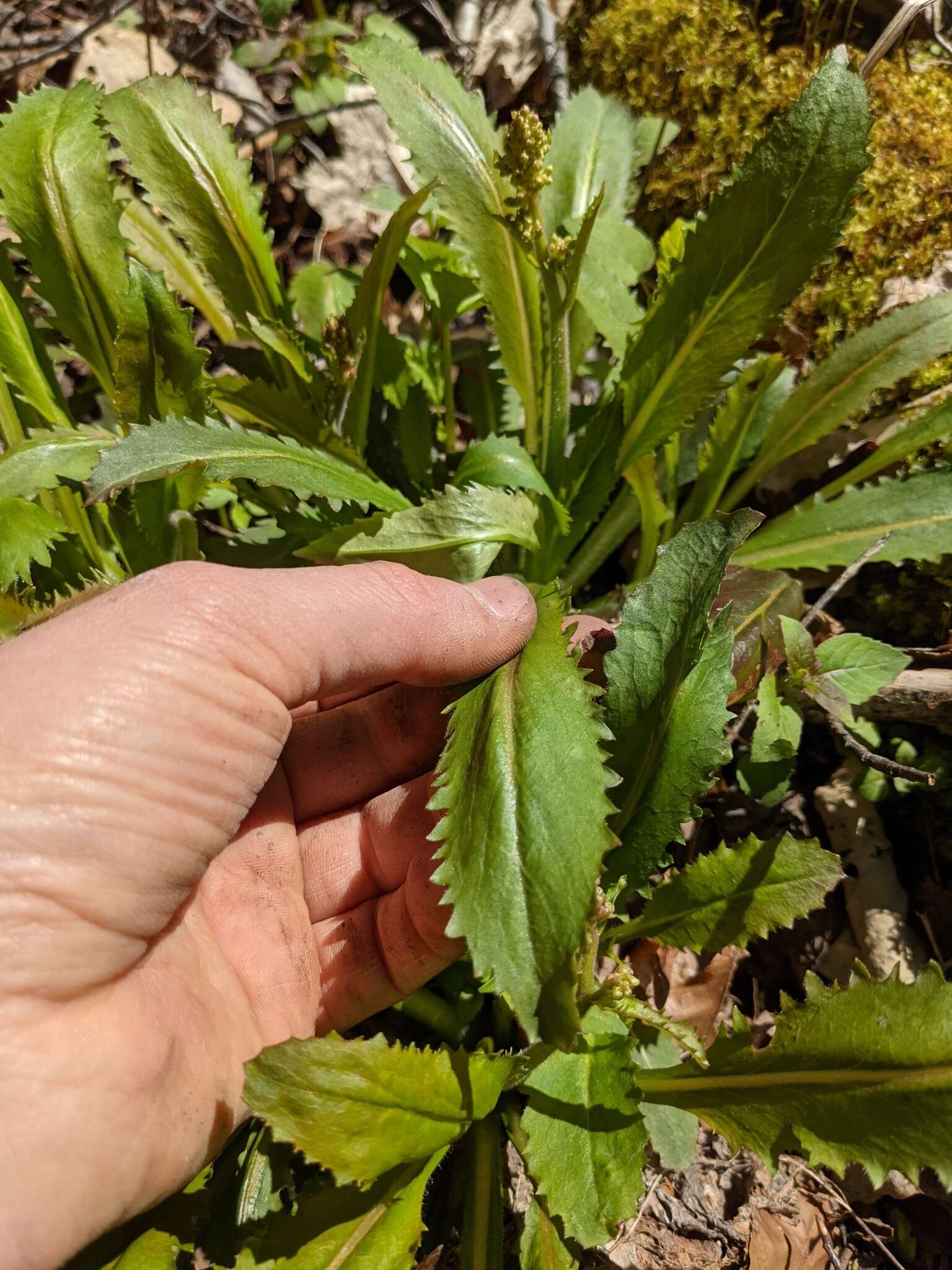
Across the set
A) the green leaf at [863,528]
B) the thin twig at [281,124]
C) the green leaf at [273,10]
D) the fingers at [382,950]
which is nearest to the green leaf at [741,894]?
the fingers at [382,950]

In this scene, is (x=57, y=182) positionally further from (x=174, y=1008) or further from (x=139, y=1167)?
(x=139, y=1167)

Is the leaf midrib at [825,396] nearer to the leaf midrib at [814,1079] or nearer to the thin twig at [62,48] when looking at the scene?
the leaf midrib at [814,1079]

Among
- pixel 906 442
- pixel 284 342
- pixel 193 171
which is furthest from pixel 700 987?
pixel 193 171

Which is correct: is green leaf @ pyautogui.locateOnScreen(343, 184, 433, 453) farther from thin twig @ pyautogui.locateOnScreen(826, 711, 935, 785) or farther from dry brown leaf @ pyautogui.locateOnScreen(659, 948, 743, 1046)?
dry brown leaf @ pyautogui.locateOnScreen(659, 948, 743, 1046)

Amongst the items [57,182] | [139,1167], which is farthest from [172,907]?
[57,182]

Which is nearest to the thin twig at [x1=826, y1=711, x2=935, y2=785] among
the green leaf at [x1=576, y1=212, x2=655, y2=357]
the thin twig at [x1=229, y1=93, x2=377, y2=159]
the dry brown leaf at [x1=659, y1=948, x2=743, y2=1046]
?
the dry brown leaf at [x1=659, y1=948, x2=743, y2=1046]
